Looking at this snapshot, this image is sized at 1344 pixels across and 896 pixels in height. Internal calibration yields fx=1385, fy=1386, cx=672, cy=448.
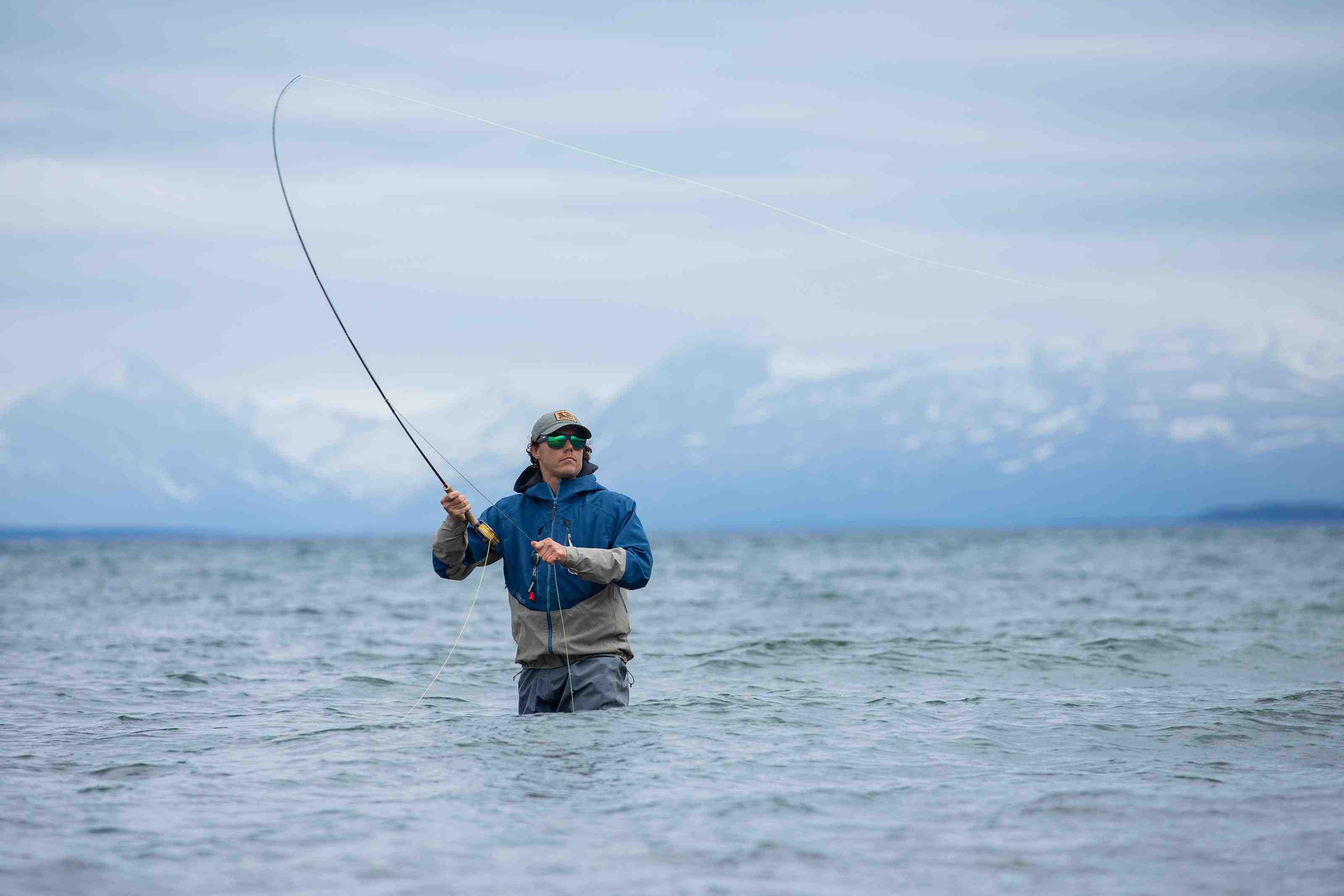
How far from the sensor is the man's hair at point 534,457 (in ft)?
21.4

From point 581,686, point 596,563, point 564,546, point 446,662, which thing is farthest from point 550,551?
point 446,662

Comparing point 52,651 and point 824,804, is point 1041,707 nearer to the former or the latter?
point 824,804

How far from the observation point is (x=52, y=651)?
14781mm

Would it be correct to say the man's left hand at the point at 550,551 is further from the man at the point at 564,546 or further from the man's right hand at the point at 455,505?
the man's right hand at the point at 455,505

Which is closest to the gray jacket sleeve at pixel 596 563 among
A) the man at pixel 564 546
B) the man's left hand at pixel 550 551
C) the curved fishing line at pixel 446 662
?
the man's left hand at pixel 550 551

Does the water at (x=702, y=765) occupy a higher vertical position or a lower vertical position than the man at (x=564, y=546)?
lower

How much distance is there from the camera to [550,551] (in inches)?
239

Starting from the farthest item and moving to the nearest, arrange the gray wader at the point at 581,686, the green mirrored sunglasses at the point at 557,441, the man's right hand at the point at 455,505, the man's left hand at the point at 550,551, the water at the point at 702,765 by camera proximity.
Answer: the gray wader at the point at 581,686
the green mirrored sunglasses at the point at 557,441
the man's right hand at the point at 455,505
the man's left hand at the point at 550,551
the water at the point at 702,765

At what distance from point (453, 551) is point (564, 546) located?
1.81 feet

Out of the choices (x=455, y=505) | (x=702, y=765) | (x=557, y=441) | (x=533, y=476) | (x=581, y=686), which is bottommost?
(x=702, y=765)

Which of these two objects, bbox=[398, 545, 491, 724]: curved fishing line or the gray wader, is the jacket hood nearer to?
bbox=[398, 545, 491, 724]: curved fishing line

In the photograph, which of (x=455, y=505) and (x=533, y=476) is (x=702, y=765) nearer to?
(x=533, y=476)

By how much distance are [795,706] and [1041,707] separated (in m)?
Result: 1.64

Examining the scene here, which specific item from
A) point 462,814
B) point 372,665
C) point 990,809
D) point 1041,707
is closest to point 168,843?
point 462,814
